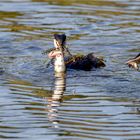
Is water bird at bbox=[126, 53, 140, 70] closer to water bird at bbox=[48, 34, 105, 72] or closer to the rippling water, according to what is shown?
the rippling water

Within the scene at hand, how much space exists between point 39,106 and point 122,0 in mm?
9002

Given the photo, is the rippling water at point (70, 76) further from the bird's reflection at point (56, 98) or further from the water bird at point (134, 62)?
the water bird at point (134, 62)

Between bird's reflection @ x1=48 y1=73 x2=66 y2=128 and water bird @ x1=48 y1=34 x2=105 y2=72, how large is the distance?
25 cm

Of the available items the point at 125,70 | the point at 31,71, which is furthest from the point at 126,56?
the point at 31,71

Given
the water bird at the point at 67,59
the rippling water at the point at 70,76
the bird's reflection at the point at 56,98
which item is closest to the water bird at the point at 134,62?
the rippling water at the point at 70,76

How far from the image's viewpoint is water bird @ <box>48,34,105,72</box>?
12391 mm

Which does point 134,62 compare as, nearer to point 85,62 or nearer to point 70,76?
point 85,62

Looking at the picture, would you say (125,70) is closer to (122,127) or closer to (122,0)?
(122,127)

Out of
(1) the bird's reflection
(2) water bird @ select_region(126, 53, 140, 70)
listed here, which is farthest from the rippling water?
(2) water bird @ select_region(126, 53, 140, 70)

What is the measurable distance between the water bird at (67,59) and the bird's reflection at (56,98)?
0.25m

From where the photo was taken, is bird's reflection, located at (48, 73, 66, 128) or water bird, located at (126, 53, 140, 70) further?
water bird, located at (126, 53, 140, 70)

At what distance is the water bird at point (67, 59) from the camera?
12391 millimetres

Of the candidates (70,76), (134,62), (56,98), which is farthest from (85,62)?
(56,98)

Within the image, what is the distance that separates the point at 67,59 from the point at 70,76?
35.3 inches
